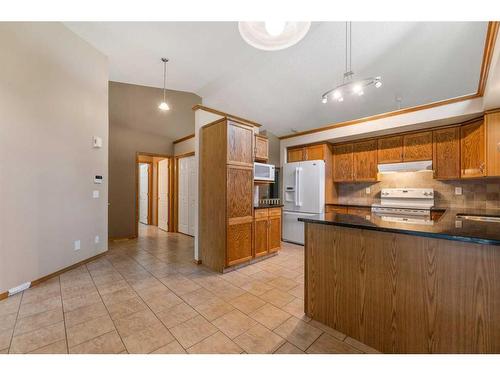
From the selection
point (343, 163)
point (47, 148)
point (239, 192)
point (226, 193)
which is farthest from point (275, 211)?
point (47, 148)

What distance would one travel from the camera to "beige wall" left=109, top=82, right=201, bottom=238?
4750 mm

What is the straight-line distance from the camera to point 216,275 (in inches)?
115

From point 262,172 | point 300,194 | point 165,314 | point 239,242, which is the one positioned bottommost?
point 165,314

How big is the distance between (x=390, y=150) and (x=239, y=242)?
3.32 m

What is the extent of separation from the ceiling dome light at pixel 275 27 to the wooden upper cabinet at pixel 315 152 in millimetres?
3618

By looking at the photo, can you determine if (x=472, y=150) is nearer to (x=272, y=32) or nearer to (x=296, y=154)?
(x=296, y=154)

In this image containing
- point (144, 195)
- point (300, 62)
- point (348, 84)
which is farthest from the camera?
point (144, 195)

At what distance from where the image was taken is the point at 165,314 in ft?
6.47

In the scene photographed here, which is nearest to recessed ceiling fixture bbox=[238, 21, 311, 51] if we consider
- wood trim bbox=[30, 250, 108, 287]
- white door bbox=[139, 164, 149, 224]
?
wood trim bbox=[30, 250, 108, 287]

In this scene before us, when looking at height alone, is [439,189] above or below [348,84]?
below

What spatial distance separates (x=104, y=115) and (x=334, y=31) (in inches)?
158

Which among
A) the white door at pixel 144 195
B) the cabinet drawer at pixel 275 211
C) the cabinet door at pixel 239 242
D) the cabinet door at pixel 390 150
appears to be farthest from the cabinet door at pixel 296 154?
the white door at pixel 144 195

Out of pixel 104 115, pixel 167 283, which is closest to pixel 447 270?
pixel 167 283

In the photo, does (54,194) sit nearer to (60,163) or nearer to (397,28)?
(60,163)
